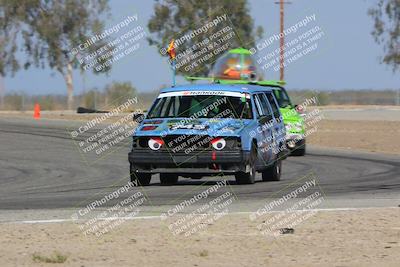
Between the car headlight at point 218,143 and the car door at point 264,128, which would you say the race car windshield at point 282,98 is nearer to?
the car door at point 264,128

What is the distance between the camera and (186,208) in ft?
46.2

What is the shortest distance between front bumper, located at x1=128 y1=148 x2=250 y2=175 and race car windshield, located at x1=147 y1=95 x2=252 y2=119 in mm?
920

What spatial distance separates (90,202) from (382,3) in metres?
90.9

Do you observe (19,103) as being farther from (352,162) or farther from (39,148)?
(352,162)

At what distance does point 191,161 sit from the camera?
17.3 metres

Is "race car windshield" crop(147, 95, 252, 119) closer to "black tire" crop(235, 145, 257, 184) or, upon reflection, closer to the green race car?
"black tire" crop(235, 145, 257, 184)

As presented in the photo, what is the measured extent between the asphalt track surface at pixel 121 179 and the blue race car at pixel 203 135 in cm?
34

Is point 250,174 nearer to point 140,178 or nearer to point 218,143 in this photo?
point 218,143

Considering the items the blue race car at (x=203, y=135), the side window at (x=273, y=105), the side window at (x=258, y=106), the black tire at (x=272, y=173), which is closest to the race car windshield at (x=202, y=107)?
the blue race car at (x=203, y=135)

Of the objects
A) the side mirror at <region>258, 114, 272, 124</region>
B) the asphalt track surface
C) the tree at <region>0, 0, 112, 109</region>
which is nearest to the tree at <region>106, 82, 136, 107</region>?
the tree at <region>0, 0, 112, 109</region>

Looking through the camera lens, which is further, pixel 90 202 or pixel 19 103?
pixel 19 103

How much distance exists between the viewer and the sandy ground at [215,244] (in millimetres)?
9617

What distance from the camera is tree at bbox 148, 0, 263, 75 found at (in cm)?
9794

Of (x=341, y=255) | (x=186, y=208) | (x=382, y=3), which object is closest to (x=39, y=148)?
(x=186, y=208)
